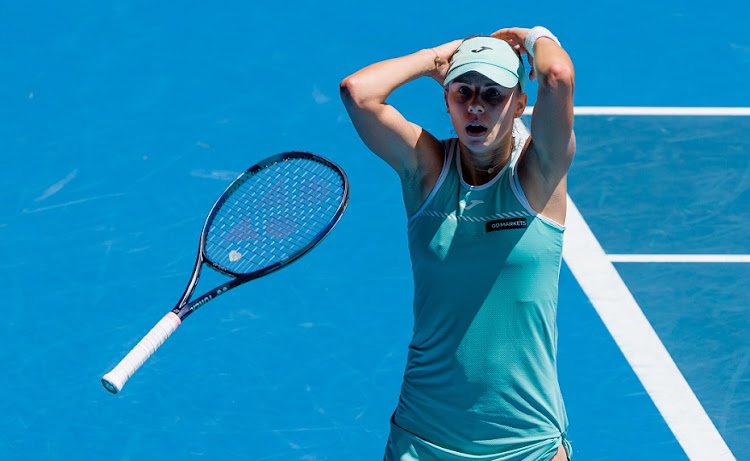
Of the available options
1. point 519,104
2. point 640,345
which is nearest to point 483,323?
point 519,104

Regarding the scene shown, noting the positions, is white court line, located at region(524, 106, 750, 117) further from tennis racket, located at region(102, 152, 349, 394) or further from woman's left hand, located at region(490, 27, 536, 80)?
woman's left hand, located at region(490, 27, 536, 80)

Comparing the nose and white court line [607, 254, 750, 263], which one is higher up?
white court line [607, 254, 750, 263]

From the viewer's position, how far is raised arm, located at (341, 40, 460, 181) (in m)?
4.17

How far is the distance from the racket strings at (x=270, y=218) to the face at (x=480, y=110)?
3.82ft

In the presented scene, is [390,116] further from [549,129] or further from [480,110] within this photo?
[549,129]

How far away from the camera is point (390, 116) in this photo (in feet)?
13.7

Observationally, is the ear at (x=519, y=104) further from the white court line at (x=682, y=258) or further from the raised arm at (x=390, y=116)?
the white court line at (x=682, y=258)

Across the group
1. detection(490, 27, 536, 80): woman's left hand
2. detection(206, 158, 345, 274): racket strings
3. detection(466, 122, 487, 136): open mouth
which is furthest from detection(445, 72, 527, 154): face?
detection(206, 158, 345, 274): racket strings

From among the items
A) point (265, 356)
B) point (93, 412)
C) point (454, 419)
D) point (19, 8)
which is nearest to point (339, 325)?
point (265, 356)

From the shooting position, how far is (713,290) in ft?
23.6

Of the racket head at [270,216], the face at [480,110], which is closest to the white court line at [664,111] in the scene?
the racket head at [270,216]

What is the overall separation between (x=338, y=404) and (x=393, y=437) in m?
2.13

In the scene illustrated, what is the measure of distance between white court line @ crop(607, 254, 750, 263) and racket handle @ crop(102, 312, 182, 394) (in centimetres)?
363

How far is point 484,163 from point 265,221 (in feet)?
5.97
